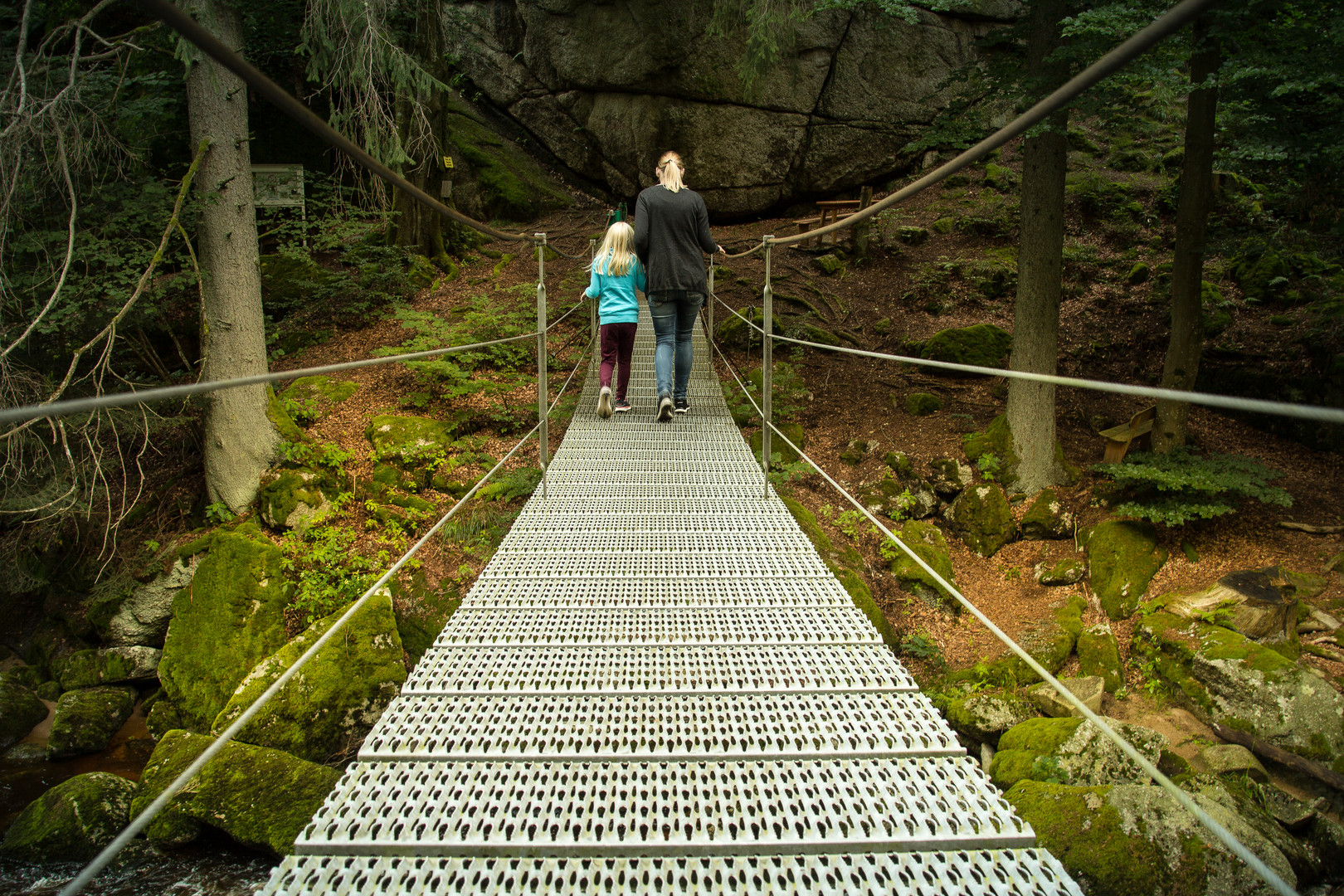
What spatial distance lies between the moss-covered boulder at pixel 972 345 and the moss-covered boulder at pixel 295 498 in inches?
257

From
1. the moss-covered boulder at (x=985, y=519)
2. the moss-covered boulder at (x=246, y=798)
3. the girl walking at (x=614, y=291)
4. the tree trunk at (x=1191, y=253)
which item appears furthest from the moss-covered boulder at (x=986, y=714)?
the moss-covered boulder at (x=246, y=798)

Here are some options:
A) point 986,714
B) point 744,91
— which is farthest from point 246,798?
point 744,91

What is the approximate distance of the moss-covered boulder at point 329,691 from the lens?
4434 mm

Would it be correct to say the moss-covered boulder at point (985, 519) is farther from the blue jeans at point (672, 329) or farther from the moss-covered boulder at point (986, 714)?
the blue jeans at point (672, 329)

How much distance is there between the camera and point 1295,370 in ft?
22.8

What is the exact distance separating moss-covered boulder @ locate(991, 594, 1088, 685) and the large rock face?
1089 cm

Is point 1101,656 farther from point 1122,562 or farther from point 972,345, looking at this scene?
point 972,345

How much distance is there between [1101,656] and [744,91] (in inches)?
461

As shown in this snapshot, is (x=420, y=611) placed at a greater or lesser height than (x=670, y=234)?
lesser

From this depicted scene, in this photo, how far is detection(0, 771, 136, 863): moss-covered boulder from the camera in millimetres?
4035

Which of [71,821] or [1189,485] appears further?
[1189,485]

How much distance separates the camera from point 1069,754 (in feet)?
13.4

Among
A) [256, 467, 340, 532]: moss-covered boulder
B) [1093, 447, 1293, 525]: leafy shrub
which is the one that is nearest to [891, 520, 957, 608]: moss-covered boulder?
[1093, 447, 1293, 525]: leafy shrub

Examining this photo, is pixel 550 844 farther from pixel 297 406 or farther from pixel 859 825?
pixel 297 406
